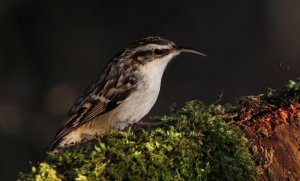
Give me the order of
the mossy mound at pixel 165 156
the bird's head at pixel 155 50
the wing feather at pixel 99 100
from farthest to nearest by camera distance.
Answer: the bird's head at pixel 155 50
the wing feather at pixel 99 100
the mossy mound at pixel 165 156

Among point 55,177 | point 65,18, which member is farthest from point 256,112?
point 65,18

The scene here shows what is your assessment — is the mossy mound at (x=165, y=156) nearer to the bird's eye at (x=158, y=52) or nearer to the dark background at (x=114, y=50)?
the bird's eye at (x=158, y=52)

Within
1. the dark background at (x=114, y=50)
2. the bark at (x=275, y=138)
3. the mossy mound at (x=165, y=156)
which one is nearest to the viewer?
the mossy mound at (x=165, y=156)

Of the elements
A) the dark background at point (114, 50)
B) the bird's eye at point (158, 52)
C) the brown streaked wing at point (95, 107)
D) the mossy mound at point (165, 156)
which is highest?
the mossy mound at point (165, 156)

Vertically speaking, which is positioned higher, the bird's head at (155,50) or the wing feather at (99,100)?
the bird's head at (155,50)

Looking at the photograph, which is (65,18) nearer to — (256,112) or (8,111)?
(8,111)

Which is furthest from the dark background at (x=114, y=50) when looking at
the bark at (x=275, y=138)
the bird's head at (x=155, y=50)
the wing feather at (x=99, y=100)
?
the bark at (x=275, y=138)

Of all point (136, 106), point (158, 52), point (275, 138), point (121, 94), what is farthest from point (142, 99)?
point (275, 138)

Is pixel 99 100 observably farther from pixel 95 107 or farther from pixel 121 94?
pixel 121 94
